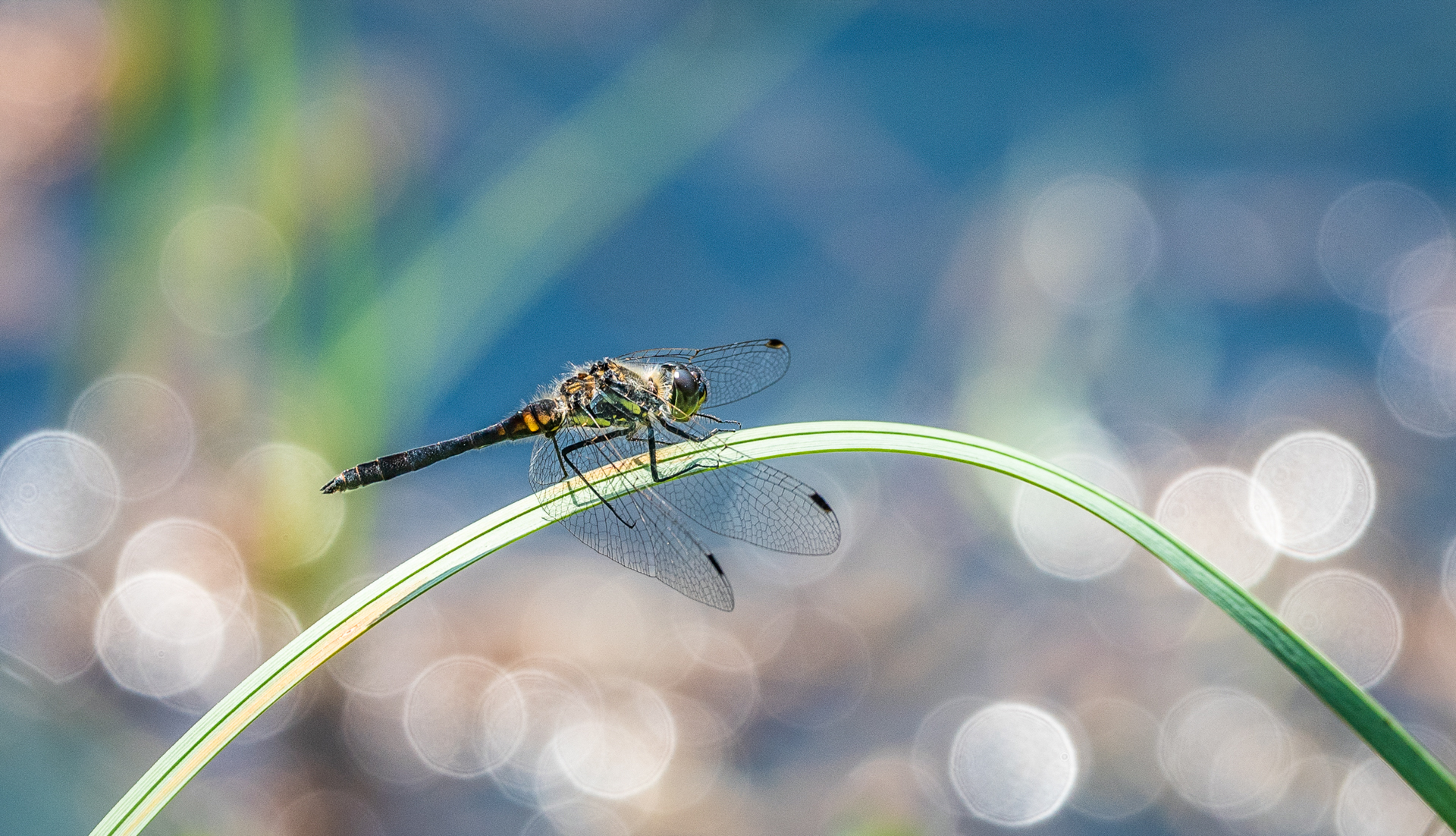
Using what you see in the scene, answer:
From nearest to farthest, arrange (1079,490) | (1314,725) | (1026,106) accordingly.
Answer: (1079,490)
(1314,725)
(1026,106)

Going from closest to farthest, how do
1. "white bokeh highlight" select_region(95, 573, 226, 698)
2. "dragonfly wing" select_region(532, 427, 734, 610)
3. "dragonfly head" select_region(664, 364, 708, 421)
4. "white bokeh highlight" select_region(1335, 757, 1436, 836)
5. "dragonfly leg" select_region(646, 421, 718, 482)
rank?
1. "dragonfly leg" select_region(646, 421, 718, 482)
2. "dragonfly wing" select_region(532, 427, 734, 610)
3. "dragonfly head" select_region(664, 364, 708, 421)
4. "white bokeh highlight" select_region(1335, 757, 1436, 836)
5. "white bokeh highlight" select_region(95, 573, 226, 698)

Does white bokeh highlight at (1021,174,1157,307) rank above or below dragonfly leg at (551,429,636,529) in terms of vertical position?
above

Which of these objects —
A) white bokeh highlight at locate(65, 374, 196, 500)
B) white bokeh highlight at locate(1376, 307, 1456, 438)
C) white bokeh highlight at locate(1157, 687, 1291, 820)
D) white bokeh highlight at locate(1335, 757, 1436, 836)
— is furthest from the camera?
white bokeh highlight at locate(1376, 307, 1456, 438)

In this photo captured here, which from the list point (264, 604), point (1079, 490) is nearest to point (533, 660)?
point (264, 604)

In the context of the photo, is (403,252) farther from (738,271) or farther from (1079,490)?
(1079,490)

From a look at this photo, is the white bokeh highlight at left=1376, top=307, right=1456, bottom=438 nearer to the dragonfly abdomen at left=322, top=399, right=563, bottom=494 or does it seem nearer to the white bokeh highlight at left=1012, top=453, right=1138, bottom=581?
the white bokeh highlight at left=1012, top=453, right=1138, bottom=581

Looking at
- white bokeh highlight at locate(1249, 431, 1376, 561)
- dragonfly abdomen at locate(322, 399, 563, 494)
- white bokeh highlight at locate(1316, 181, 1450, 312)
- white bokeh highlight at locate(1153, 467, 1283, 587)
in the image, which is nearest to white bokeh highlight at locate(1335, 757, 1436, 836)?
white bokeh highlight at locate(1153, 467, 1283, 587)

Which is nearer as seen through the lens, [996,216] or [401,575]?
[401,575]

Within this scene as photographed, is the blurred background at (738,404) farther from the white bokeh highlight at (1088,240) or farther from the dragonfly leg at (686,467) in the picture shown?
the dragonfly leg at (686,467)
